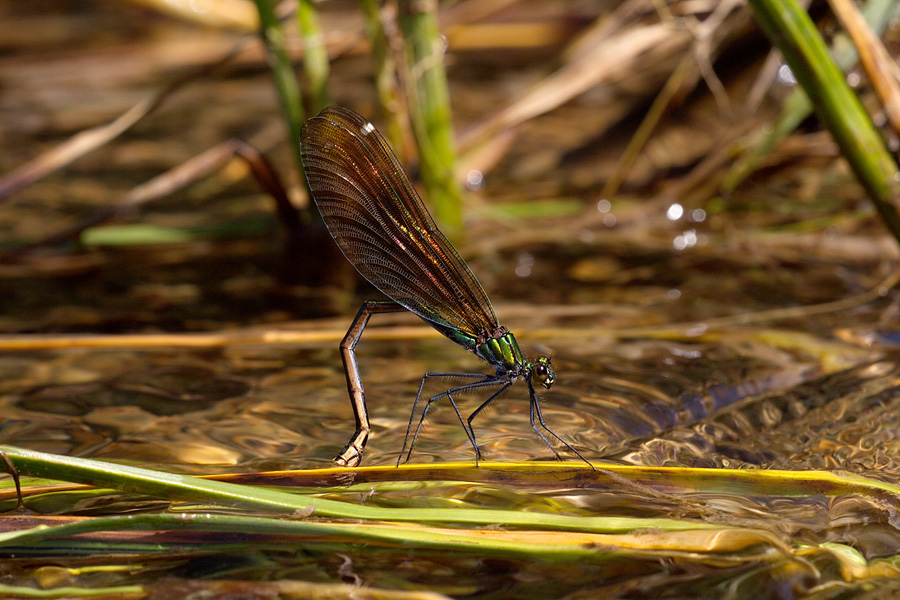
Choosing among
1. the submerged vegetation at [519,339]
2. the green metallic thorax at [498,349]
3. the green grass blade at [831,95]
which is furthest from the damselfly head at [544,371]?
the green grass blade at [831,95]

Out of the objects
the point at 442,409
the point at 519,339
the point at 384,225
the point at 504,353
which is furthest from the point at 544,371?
the point at 519,339

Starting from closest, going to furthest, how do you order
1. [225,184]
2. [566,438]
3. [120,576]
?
[120,576]
[566,438]
[225,184]

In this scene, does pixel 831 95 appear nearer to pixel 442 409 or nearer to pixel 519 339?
pixel 519 339

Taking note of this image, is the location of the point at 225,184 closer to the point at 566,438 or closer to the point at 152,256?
the point at 152,256

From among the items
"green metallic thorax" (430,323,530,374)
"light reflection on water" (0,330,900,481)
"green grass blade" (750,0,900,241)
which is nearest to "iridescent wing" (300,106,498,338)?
"green metallic thorax" (430,323,530,374)

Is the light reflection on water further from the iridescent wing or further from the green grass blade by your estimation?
the green grass blade

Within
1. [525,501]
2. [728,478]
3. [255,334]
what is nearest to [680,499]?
[728,478]

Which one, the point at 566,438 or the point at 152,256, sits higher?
the point at 152,256
